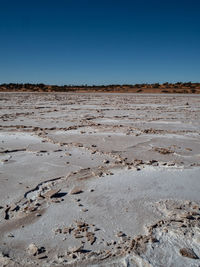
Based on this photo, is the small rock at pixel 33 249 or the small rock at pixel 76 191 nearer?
the small rock at pixel 33 249

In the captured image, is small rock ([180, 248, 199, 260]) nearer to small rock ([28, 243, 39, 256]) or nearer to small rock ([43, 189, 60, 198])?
small rock ([28, 243, 39, 256])

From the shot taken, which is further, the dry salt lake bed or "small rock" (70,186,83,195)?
"small rock" (70,186,83,195)

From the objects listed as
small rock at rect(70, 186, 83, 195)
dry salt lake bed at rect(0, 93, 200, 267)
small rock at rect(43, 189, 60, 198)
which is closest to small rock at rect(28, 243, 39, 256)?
dry salt lake bed at rect(0, 93, 200, 267)

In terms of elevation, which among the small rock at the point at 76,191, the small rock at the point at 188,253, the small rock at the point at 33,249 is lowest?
the small rock at the point at 33,249

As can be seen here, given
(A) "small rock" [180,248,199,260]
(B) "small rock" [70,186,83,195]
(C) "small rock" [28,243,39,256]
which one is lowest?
(C) "small rock" [28,243,39,256]

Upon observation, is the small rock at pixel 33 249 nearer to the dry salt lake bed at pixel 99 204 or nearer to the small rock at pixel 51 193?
the dry salt lake bed at pixel 99 204

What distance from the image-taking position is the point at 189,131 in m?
4.91

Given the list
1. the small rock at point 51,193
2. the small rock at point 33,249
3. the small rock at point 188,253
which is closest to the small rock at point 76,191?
the small rock at point 51,193

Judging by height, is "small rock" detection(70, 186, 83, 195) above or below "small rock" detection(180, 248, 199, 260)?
above

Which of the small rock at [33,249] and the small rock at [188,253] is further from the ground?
the small rock at [188,253]

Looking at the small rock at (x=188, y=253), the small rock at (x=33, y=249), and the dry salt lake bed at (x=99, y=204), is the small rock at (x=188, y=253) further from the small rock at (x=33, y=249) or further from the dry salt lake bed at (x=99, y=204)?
the small rock at (x=33, y=249)

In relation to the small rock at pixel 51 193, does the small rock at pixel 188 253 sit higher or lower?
lower

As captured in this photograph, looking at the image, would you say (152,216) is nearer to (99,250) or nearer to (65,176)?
(99,250)

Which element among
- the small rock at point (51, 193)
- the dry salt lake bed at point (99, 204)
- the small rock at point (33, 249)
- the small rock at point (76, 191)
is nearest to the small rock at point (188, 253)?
the dry salt lake bed at point (99, 204)
